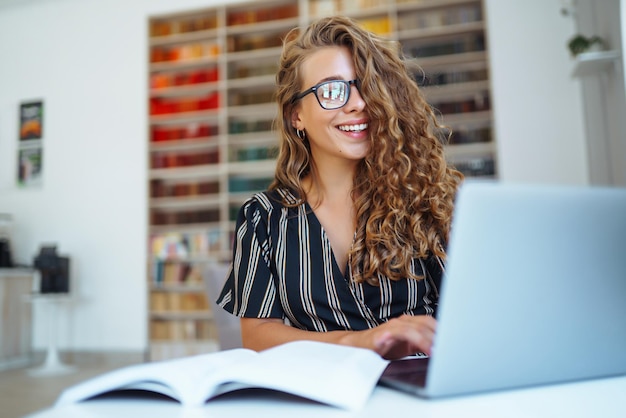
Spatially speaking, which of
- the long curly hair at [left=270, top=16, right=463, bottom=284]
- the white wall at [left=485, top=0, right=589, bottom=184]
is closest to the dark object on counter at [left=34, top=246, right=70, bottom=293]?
the white wall at [left=485, top=0, right=589, bottom=184]

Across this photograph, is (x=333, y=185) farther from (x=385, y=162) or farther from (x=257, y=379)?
(x=257, y=379)

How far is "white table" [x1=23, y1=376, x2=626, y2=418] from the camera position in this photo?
1.53 ft

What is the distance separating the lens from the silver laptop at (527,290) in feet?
1.51

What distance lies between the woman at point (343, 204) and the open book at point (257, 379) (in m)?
0.49

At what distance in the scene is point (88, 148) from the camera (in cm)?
588

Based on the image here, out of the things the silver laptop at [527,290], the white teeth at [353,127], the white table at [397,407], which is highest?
the white teeth at [353,127]

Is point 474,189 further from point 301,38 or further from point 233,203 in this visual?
point 233,203

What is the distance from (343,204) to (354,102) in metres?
0.24

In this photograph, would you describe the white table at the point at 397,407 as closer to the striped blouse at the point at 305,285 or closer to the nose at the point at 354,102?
the striped blouse at the point at 305,285

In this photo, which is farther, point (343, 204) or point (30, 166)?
point (30, 166)

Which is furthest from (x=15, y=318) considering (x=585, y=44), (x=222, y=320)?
(x=585, y=44)

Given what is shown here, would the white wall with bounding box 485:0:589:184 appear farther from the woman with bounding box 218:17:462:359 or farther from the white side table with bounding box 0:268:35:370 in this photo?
the white side table with bounding box 0:268:35:370

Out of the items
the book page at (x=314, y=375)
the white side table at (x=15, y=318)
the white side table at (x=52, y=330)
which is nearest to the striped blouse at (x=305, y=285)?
the book page at (x=314, y=375)

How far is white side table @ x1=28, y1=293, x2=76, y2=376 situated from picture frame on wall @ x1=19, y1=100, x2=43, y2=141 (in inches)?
71.2
